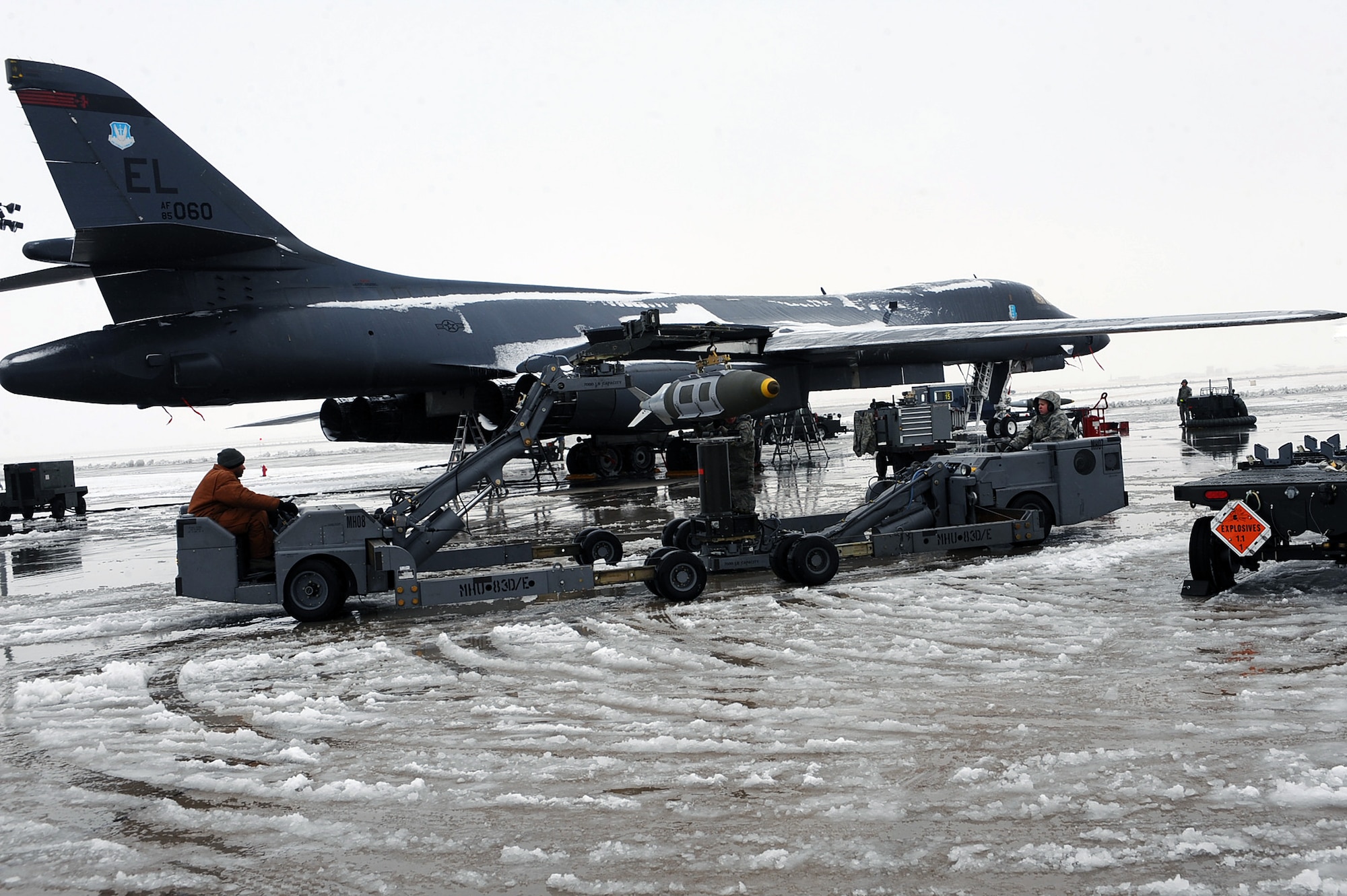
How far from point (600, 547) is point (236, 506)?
10.3ft

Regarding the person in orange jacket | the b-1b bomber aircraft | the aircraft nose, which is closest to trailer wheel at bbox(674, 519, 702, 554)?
the b-1b bomber aircraft

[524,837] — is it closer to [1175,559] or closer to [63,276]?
[1175,559]

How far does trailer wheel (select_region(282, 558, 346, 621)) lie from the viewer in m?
8.00

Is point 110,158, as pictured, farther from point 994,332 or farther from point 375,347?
point 994,332

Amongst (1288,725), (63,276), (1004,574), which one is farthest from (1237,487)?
(63,276)

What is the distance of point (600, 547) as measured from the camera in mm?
9898

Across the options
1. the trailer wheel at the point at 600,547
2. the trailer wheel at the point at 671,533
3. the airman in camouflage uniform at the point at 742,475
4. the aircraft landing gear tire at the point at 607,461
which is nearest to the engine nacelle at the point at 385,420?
the aircraft landing gear tire at the point at 607,461

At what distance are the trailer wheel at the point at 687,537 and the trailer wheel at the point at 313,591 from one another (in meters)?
2.71

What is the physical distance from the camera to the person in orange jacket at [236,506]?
8273mm

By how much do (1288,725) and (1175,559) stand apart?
4.49 metres

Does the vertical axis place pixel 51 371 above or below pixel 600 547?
above

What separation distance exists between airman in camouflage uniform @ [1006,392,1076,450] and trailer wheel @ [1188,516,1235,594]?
478 centimetres

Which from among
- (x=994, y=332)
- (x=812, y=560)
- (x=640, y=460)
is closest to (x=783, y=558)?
(x=812, y=560)

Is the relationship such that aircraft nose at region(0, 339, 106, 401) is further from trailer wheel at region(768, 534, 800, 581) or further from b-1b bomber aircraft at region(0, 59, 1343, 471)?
trailer wheel at region(768, 534, 800, 581)
